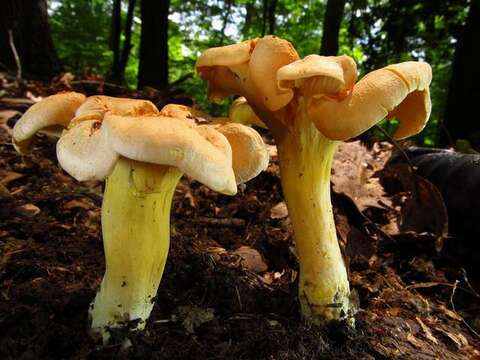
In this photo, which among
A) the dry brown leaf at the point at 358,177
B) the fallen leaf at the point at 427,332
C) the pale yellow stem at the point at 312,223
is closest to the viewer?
the pale yellow stem at the point at 312,223

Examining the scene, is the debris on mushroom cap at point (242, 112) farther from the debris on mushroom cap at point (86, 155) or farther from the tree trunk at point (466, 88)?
the tree trunk at point (466, 88)

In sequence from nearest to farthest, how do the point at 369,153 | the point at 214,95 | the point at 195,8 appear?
the point at 214,95, the point at 369,153, the point at 195,8

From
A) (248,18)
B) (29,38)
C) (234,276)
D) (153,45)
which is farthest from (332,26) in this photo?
(234,276)

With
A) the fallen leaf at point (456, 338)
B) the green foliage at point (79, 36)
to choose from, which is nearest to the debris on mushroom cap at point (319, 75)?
the fallen leaf at point (456, 338)

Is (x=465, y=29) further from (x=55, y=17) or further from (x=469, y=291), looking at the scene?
(x=55, y=17)

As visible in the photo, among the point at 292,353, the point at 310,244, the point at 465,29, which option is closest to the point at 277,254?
the point at 310,244

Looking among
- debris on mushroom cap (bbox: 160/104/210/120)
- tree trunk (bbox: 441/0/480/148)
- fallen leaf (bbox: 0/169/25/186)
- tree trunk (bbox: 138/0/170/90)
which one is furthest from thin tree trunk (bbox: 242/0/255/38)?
debris on mushroom cap (bbox: 160/104/210/120)
